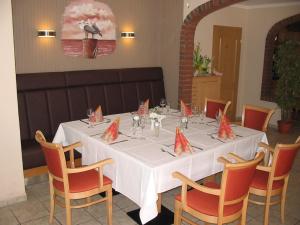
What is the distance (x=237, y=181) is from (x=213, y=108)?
7.54 ft

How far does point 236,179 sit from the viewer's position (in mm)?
2305

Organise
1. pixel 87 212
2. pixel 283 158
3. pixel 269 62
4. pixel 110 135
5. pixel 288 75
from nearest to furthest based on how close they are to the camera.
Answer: pixel 283 158 → pixel 110 135 → pixel 87 212 → pixel 288 75 → pixel 269 62

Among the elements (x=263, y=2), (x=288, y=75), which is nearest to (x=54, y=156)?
(x=288, y=75)

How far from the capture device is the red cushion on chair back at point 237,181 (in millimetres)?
2266

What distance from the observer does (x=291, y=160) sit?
2881 millimetres

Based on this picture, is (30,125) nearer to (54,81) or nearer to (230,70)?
(54,81)

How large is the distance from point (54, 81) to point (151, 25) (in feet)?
6.95

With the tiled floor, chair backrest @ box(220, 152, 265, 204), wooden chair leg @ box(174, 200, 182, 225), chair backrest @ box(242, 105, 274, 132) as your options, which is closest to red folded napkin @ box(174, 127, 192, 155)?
wooden chair leg @ box(174, 200, 182, 225)

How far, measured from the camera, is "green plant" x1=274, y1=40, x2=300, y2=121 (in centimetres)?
619

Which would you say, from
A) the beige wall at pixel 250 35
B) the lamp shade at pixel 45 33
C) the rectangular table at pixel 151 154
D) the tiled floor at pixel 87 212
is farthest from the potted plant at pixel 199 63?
the tiled floor at pixel 87 212

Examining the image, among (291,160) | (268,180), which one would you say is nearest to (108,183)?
(268,180)

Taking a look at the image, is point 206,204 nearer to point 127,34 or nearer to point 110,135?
point 110,135

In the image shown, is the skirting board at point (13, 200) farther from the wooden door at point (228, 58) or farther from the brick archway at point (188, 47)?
the wooden door at point (228, 58)

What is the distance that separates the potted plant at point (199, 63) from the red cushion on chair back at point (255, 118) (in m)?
2.09
